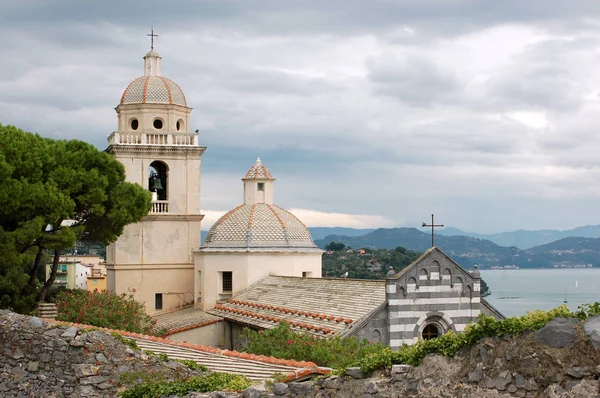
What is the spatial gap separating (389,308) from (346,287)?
15.0 feet

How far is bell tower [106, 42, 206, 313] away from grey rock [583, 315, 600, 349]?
34.6 metres

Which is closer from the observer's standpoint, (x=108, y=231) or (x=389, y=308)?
(x=389, y=308)

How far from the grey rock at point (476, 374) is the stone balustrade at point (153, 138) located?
3388 centimetres

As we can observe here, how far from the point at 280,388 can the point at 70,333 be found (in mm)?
5644

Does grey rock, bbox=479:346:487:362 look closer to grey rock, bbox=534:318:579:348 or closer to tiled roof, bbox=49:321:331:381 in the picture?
grey rock, bbox=534:318:579:348

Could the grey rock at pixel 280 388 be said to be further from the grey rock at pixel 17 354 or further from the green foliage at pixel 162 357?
the grey rock at pixel 17 354

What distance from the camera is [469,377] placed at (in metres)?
9.73

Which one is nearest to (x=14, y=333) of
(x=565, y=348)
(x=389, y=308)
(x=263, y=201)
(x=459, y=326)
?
(x=565, y=348)

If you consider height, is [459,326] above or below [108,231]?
below

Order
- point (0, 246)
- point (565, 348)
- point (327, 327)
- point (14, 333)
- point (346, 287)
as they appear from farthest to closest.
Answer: point (346, 287), point (0, 246), point (327, 327), point (14, 333), point (565, 348)

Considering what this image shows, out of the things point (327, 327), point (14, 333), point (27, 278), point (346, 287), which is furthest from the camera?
point (27, 278)

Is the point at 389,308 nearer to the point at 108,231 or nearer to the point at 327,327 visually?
the point at 327,327

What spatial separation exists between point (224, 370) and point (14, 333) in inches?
176

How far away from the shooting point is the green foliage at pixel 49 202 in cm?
2986
